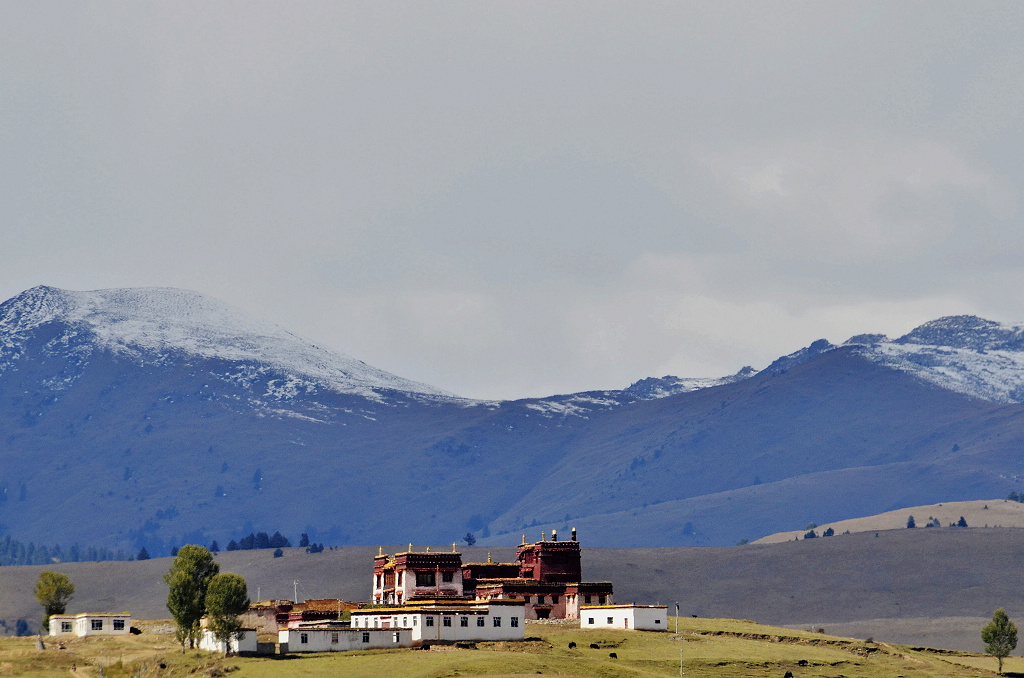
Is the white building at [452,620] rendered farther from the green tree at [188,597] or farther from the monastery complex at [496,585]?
the green tree at [188,597]

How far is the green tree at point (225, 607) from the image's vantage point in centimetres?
16200

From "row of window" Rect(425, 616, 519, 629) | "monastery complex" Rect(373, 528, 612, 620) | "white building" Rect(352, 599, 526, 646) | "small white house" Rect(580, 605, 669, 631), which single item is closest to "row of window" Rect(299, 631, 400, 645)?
"white building" Rect(352, 599, 526, 646)

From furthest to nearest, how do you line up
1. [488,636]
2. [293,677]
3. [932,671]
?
[932,671], [488,636], [293,677]

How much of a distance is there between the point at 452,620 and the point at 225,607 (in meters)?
22.9

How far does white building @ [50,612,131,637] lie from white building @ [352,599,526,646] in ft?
118

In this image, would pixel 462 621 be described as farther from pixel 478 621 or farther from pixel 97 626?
pixel 97 626

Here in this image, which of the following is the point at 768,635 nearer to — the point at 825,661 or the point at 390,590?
the point at 825,661

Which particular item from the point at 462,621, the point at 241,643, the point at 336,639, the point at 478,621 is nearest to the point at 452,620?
the point at 462,621

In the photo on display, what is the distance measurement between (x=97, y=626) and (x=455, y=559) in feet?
139

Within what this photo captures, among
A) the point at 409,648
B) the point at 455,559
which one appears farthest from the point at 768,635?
the point at 409,648

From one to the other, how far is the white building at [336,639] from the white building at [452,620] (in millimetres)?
1246

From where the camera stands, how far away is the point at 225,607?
162000mm

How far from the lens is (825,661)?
17488 cm

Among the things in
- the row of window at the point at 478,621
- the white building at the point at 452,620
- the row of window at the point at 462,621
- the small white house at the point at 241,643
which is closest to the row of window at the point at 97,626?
the small white house at the point at 241,643
